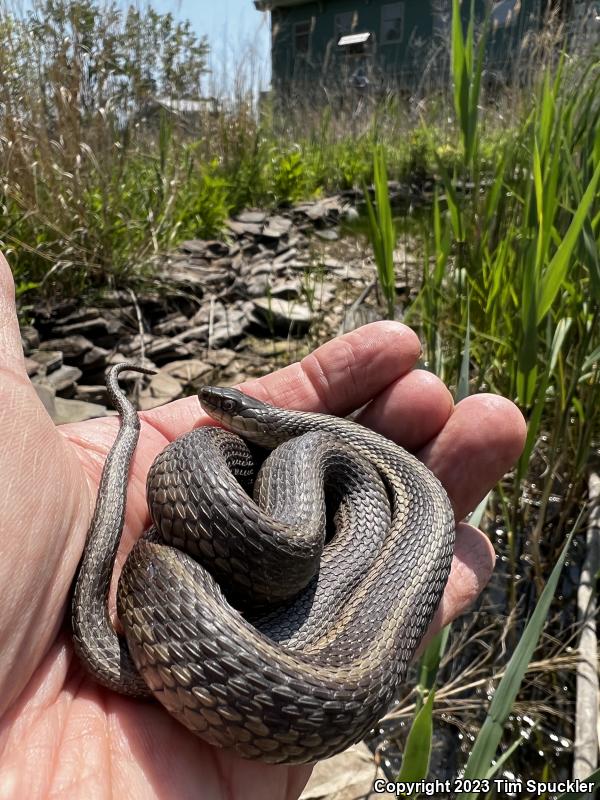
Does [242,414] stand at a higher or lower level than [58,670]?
higher

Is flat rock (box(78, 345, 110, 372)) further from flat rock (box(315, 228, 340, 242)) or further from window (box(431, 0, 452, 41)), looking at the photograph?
flat rock (box(315, 228, 340, 242))

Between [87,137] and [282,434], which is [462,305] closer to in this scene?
[282,434]

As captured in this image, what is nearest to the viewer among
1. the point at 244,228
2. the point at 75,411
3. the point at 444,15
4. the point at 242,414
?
the point at 242,414

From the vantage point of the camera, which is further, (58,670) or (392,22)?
(392,22)

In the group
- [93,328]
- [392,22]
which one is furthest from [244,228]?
[392,22]

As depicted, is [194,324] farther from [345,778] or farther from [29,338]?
[345,778]

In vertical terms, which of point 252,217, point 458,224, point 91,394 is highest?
point 458,224

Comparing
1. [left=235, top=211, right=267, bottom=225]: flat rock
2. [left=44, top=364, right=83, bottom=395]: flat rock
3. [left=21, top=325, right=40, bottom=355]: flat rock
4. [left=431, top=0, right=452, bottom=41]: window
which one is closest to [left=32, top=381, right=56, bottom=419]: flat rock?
[left=44, top=364, right=83, bottom=395]: flat rock
